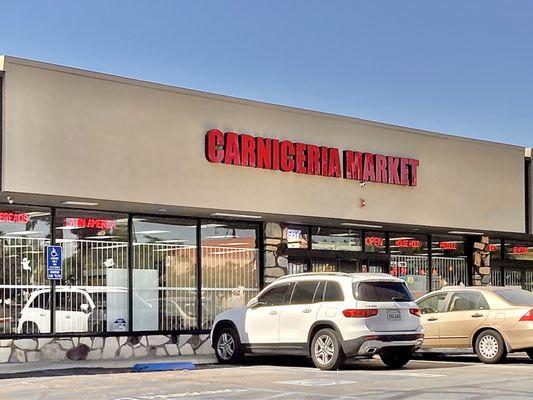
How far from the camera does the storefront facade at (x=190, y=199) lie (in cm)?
1723

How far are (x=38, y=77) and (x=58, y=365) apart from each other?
5428mm

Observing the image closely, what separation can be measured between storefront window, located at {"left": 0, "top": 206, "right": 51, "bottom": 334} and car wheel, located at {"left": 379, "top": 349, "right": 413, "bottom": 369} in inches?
264

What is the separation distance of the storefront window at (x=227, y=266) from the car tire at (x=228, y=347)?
2.56 meters

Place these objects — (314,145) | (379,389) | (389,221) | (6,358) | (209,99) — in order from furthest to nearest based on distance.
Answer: (389,221), (314,145), (209,99), (6,358), (379,389)

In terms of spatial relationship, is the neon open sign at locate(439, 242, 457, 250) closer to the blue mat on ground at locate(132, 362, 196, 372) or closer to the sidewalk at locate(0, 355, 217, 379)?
the sidewalk at locate(0, 355, 217, 379)

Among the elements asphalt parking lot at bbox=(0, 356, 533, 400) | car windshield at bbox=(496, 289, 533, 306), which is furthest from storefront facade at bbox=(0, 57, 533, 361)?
car windshield at bbox=(496, 289, 533, 306)

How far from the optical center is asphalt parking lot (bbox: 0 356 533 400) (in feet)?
41.3

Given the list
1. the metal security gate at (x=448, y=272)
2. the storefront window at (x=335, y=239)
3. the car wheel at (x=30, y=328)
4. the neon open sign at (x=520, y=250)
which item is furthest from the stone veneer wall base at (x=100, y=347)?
the neon open sign at (x=520, y=250)

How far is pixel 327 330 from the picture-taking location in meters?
16.7

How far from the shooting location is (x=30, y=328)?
725 inches

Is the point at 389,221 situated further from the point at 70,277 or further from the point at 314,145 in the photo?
the point at 70,277

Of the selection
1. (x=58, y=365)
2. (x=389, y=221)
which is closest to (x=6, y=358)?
(x=58, y=365)

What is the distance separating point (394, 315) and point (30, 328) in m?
7.16

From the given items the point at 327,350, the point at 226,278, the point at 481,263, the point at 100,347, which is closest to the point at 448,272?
the point at 481,263
